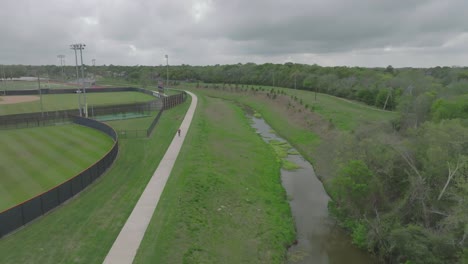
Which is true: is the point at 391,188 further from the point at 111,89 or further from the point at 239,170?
the point at 111,89

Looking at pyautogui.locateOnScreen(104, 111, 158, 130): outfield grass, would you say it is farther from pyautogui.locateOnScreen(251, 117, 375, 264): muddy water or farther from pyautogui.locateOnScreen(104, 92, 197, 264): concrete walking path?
pyautogui.locateOnScreen(251, 117, 375, 264): muddy water

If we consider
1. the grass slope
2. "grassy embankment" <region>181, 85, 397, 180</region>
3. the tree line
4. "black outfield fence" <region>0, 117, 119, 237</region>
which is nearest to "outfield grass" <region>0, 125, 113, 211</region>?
"black outfield fence" <region>0, 117, 119, 237</region>

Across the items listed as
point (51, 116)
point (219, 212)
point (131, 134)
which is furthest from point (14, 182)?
point (51, 116)

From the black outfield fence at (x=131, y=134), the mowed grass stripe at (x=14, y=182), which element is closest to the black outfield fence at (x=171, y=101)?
the black outfield fence at (x=131, y=134)

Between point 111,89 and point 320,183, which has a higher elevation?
point 111,89

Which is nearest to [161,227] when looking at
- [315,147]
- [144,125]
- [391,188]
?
[391,188]
